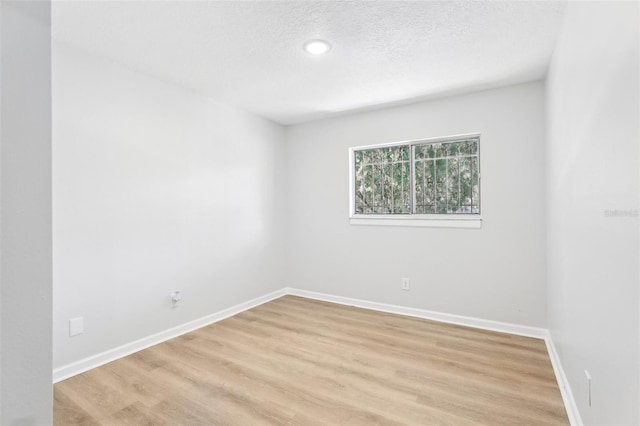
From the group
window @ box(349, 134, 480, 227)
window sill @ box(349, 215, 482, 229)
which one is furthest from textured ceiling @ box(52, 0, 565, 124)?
window sill @ box(349, 215, 482, 229)

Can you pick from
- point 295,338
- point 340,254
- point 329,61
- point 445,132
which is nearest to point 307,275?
point 340,254

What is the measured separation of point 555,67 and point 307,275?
10.8 feet

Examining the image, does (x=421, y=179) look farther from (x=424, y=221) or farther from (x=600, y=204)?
(x=600, y=204)

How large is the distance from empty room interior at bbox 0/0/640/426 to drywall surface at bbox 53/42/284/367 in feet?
0.06

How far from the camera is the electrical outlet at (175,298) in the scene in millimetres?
2934

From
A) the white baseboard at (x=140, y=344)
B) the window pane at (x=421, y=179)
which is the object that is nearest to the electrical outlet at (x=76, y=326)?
the white baseboard at (x=140, y=344)

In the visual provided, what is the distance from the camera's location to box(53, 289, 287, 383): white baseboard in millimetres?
2236

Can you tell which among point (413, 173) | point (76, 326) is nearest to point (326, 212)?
point (413, 173)

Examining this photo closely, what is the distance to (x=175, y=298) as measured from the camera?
2.94m

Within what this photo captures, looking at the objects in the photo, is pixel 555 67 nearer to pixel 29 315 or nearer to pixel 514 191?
pixel 514 191

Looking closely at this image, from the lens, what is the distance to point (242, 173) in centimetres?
371

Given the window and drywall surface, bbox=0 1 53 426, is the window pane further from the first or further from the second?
drywall surface, bbox=0 1 53 426

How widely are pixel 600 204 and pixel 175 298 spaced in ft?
10.1

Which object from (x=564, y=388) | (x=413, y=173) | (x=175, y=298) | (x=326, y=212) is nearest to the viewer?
(x=564, y=388)
